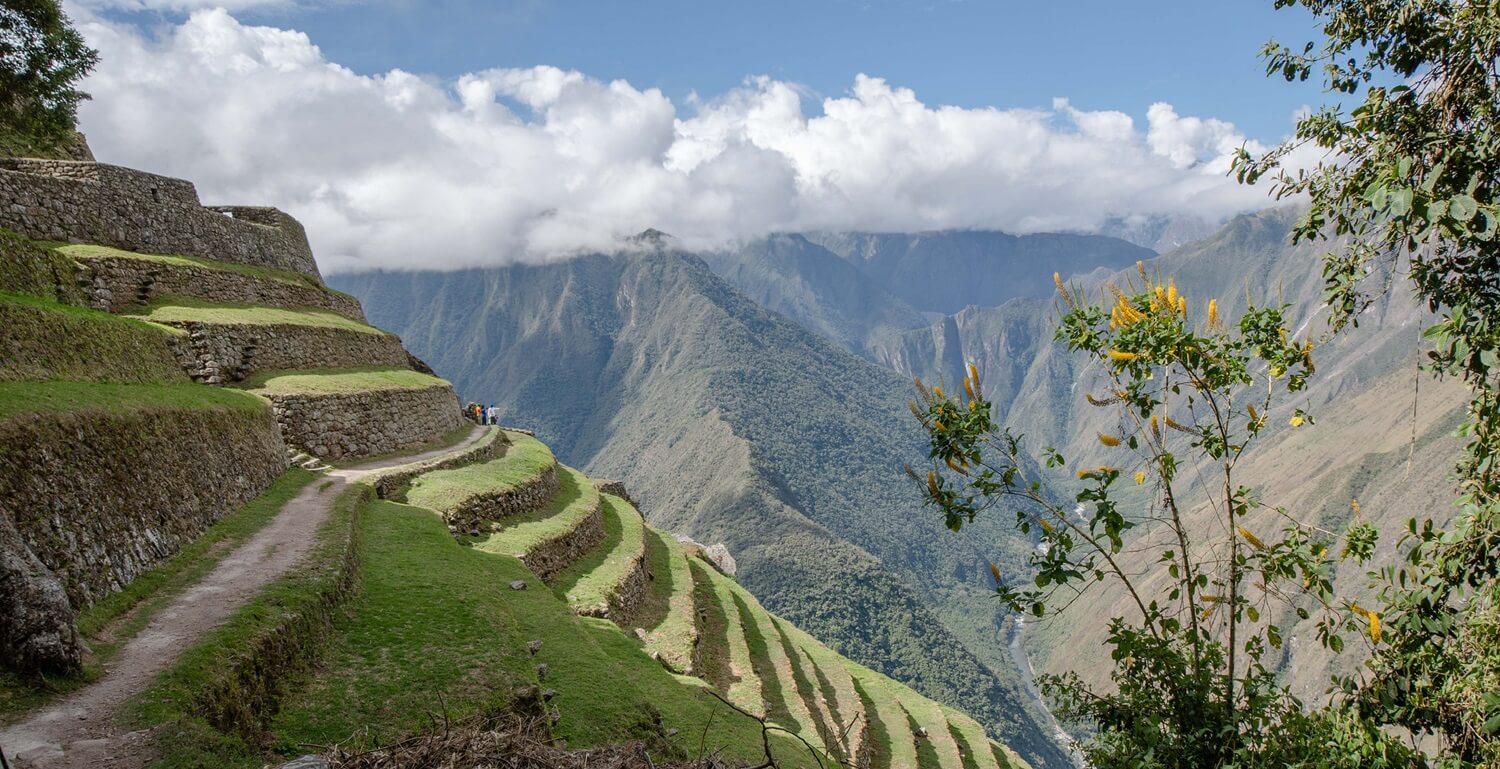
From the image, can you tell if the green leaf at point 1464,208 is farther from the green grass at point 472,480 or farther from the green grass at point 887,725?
the green grass at point 887,725

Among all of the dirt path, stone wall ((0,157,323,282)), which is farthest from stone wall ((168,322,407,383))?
the dirt path

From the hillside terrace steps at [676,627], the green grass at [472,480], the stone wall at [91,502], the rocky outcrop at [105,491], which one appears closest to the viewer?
the stone wall at [91,502]

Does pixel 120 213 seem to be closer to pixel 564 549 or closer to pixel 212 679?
pixel 564 549

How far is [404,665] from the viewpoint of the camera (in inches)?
369

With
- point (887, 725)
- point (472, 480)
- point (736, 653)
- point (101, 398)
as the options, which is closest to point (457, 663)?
point (101, 398)

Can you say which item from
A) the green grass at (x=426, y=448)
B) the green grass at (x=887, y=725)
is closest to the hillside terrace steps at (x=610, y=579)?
the green grass at (x=426, y=448)

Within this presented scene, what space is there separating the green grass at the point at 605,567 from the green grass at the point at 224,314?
34.8 feet

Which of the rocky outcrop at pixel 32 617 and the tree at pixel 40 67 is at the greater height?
the tree at pixel 40 67

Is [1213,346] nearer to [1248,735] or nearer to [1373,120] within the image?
[1373,120]

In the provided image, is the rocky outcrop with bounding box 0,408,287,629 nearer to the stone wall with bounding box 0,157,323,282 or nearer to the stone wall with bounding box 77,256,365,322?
the stone wall with bounding box 77,256,365,322

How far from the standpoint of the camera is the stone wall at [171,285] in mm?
18969

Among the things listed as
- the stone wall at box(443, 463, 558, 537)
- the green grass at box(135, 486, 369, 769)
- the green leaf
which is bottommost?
the green grass at box(135, 486, 369, 769)

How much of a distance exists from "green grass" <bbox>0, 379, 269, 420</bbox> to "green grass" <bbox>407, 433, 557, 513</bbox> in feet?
14.8

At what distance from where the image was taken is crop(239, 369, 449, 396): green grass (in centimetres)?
1953
